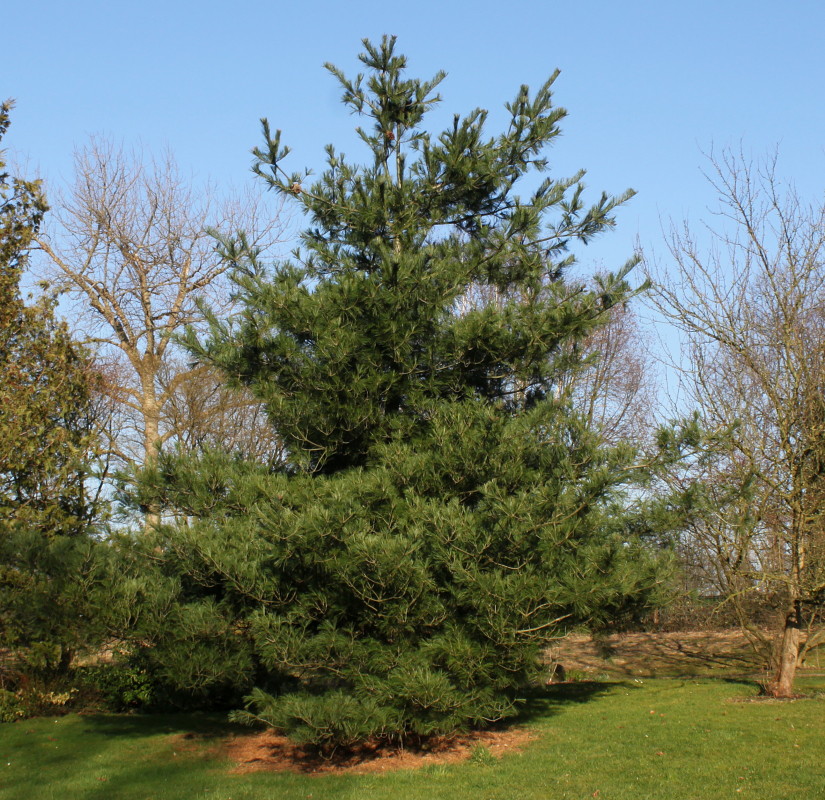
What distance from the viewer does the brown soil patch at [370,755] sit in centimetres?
714

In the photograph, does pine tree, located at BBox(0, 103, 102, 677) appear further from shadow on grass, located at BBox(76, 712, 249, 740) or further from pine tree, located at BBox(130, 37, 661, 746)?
pine tree, located at BBox(130, 37, 661, 746)

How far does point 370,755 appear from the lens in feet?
24.2

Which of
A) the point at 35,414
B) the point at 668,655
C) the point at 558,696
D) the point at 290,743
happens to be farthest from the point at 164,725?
the point at 668,655

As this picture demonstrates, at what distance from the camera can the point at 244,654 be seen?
697 cm

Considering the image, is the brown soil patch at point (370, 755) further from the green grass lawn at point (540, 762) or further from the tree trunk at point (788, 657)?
the tree trunk at point (788, 657)

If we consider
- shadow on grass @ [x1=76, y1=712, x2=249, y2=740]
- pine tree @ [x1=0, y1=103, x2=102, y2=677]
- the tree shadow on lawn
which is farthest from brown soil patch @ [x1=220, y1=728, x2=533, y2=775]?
pine tree @ [x1=0, y1=103, x2=102, y2=677]

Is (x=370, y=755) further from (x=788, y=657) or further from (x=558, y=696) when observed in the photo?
(x=788, y=657)

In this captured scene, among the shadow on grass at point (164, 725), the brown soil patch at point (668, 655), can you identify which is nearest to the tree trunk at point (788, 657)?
the brown soil patch at point (668, 655)

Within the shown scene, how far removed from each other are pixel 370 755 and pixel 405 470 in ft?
9.70

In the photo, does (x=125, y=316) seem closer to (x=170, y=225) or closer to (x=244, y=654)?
(x=170, y=225)

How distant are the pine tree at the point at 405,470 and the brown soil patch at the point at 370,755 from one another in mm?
272

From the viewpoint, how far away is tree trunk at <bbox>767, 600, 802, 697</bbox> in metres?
9.96

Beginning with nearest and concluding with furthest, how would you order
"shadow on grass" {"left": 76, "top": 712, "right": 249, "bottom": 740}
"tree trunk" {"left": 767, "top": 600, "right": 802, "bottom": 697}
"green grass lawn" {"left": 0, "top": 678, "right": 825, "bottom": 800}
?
1. "green grass lawn" {"left": 0, "top": 678, "right": 825, "bottom": 800}
2. "shadow on grass" {"left": 76, "top": 712, "right": 249, "bottom": 740}
3. "tree trunk" {"left": 767, "top": 600, "right": 802, "bottom": 697}

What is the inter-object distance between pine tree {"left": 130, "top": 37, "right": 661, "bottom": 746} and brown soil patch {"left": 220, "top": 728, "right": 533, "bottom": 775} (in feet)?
0.89
